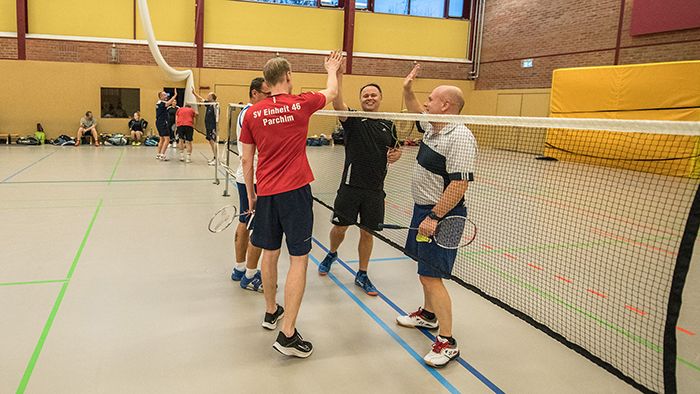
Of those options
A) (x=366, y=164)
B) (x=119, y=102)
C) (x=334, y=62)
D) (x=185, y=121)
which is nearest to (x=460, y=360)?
(x=366, y=164)

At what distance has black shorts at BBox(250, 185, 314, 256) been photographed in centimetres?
350

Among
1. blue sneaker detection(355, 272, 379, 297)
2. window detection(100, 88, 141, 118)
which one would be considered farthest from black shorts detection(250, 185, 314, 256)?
window detection(100, 88, 141, 118)

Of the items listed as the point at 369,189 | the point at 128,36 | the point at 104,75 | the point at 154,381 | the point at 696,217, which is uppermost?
the point at 128,36

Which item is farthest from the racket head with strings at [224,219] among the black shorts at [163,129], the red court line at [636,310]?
the black shorts at [163,129]

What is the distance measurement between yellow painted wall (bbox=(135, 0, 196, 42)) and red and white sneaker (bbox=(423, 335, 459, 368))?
19.2 meters

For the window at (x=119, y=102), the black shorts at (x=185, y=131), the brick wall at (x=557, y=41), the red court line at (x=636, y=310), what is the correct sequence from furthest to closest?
the window at (x=119, y=102)
the brick wall at (x=557, y=41)
the black shorts at (x=185, y=131)
the red court line at (x=636, y=310)

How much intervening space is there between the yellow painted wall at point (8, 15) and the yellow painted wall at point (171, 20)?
3.88 meters

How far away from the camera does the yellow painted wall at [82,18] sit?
18.2 metres

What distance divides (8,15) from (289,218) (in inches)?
783

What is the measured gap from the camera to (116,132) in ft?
65.0

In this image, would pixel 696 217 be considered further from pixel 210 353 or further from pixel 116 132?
pixel 116 132

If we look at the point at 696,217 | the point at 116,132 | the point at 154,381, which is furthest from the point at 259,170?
the point at 116,132

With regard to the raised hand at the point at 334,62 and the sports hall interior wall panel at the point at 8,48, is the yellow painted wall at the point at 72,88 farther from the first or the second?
the raised hand at the point at 334,62

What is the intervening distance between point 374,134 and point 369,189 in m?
0.53
